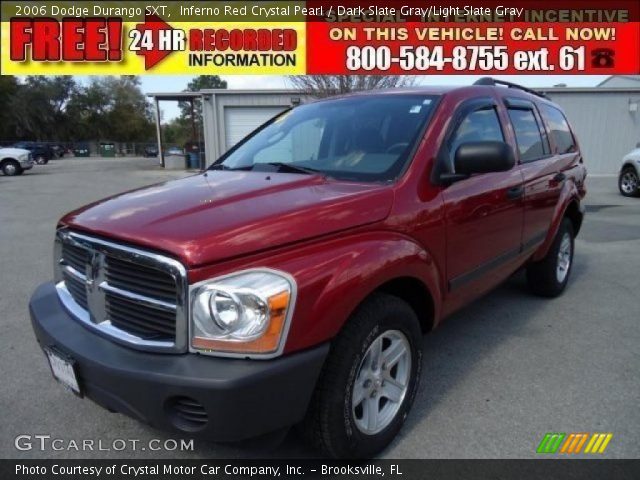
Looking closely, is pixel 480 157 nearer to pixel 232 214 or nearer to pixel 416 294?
pixel 416 294

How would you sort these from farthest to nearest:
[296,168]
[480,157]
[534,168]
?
[534,168] → [296,168] → [480,157]

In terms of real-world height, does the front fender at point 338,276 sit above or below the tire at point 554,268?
above

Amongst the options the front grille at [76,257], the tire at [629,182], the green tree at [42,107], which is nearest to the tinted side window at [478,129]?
the front grille at [76,257]

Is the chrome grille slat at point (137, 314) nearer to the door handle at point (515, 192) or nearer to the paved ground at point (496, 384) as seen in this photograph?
the paved ground at point (496, 384)

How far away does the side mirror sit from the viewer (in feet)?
8.70

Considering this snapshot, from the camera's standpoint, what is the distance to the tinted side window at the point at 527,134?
3.78 metres

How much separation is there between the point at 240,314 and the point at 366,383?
83cm

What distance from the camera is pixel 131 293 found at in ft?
6.63

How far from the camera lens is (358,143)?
3.00 metres

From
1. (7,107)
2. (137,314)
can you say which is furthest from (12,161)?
(7,107)

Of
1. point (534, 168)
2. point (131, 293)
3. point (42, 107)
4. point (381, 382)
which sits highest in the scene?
point (42, 107)

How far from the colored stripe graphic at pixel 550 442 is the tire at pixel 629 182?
482 inches

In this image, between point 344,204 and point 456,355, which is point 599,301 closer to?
point 456,355

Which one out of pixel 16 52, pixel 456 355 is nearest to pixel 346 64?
pixel 16 52
